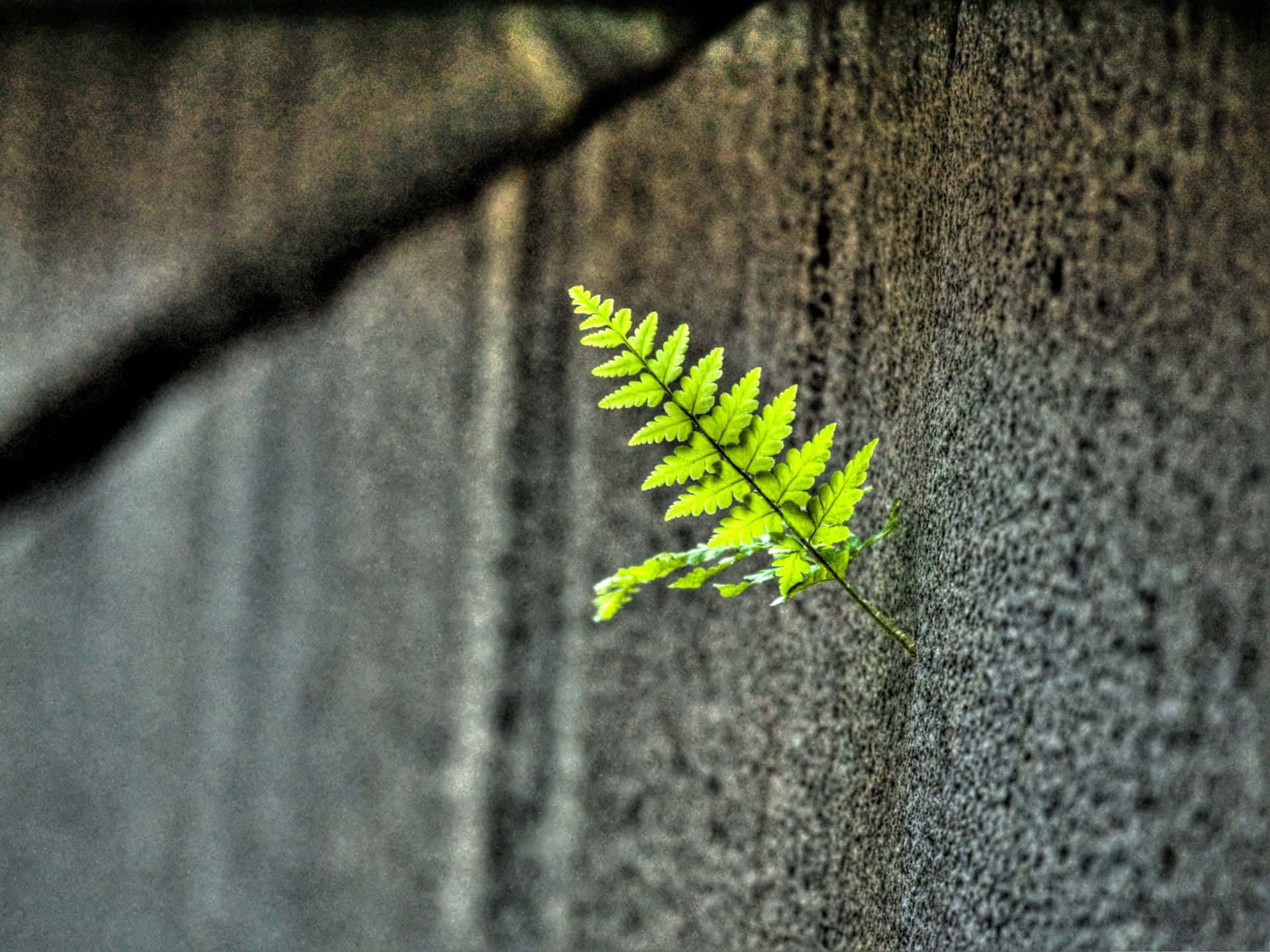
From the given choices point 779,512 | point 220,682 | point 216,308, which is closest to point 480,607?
point 220,682

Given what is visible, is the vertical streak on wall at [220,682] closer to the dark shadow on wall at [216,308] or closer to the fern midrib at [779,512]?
the dark shadow on wall at [216,308]

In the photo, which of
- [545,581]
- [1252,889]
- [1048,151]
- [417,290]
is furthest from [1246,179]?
[417,290]

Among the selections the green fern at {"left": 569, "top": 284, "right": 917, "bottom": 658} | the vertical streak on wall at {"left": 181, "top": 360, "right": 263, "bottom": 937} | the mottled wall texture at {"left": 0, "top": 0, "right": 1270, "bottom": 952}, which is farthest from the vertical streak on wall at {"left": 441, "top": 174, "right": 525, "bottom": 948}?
the green fern at {"left": 569, "top": 284, "right": 917, "bottom": 658}

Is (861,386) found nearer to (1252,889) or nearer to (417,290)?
(1252,889)

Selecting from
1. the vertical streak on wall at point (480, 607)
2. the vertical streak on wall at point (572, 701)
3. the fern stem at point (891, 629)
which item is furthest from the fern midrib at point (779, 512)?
the vertical streak on wall at point (480, 607)

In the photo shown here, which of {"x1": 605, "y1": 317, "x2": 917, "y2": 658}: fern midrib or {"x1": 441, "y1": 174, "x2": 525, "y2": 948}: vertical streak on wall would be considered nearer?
{"x1": 605, "y1": 317, "x2": 917, "y2": 658}: fern midrib

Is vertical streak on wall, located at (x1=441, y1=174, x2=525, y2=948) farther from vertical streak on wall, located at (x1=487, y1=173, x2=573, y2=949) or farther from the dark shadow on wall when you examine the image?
the dark shadow on wall

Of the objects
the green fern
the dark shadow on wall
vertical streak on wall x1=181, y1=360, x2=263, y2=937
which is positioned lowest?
vertical streak on wall x1=181, y1=360, x2=263, y2=937
